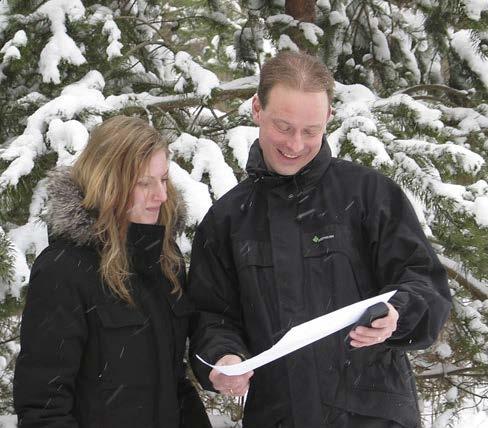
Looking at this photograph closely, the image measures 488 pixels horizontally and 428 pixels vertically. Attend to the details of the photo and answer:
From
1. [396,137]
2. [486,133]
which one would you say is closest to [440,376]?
[486,133]

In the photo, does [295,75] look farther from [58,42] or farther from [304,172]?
[58,42]

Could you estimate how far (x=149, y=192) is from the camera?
2.31 metres

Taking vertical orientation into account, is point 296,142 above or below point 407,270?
above

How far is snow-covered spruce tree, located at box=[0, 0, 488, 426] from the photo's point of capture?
2.99m

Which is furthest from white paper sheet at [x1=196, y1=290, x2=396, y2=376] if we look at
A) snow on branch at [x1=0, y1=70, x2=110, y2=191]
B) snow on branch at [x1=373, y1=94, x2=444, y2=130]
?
snow on branch at [x1=373, y1=94, x2=444, y2=130]

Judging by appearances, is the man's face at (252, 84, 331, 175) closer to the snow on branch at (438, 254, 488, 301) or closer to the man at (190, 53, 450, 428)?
the man at (190, 53, 450, 428)

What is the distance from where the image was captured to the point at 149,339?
2256 mm

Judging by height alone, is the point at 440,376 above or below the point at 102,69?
below

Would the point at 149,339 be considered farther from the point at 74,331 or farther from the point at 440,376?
the point at 440,376

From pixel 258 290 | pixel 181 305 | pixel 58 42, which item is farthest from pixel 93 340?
pixel 58 42

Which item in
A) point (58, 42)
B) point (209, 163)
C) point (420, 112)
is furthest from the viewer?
point (58, 42)

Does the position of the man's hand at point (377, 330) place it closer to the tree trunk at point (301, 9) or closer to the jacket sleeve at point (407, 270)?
the jacket sleeve at point (407, 270)

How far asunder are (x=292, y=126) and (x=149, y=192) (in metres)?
0.55

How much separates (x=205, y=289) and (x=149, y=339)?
30 cm
